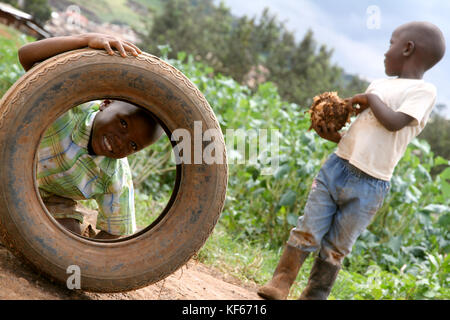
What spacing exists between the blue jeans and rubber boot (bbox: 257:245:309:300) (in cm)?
5

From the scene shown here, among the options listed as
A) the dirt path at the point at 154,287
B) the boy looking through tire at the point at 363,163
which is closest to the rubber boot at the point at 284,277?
the boy looking through tire at the point at 363,163

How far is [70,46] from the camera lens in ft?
7.64

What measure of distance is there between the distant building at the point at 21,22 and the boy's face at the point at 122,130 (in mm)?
17342

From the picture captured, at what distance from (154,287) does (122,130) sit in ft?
2.75

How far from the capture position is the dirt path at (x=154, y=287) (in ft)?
6.89

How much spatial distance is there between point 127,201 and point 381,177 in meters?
1.45

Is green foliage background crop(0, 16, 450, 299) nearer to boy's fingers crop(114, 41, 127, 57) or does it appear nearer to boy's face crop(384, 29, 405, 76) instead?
boy's face crop(384, 29, 405, 76)

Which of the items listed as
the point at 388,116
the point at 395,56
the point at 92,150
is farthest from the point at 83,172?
the point at 395,56

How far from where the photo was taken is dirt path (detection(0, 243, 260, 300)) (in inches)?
82.7

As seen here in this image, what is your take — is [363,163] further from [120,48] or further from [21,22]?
[21,22]

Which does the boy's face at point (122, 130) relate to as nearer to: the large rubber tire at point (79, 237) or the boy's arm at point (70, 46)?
the large rubber tire at point (79, 237)

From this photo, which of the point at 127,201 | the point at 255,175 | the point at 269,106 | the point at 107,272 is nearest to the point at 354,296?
the point at 255,175

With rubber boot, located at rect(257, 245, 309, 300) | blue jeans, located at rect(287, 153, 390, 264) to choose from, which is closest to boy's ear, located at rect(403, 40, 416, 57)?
blue jeans, located at rect(287, 153, 390, 264)

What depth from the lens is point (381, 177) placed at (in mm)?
2918
